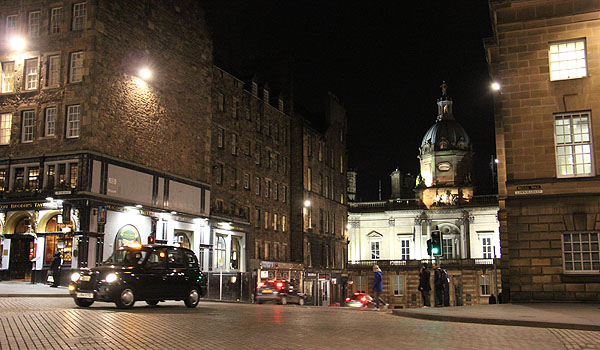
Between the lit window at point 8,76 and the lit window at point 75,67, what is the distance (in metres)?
4.01

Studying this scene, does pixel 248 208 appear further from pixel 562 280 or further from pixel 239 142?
pixel 562 280

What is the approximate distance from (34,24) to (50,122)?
578cm

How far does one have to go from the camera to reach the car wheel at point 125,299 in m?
18.5

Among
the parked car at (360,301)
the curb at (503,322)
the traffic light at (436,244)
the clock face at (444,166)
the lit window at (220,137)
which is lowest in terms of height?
the parked car at (360,301)

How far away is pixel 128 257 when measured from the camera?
63.6 ft

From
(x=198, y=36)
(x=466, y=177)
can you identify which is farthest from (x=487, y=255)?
(x=198, y=36)

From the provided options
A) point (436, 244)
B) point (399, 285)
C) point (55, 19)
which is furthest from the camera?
point (399, 285)

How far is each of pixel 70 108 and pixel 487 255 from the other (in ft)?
209

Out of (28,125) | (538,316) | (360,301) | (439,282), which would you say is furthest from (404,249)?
(538,316)

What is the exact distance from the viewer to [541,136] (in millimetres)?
24781

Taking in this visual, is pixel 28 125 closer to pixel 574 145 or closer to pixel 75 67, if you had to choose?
pixel 75 67

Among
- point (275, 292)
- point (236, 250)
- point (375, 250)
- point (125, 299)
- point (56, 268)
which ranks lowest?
point (275, 292)

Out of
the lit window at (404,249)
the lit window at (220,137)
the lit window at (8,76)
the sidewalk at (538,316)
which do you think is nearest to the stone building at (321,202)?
the lit window at (220,137)

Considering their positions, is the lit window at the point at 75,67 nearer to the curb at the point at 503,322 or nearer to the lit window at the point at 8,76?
the lit window at the point at 8,76
